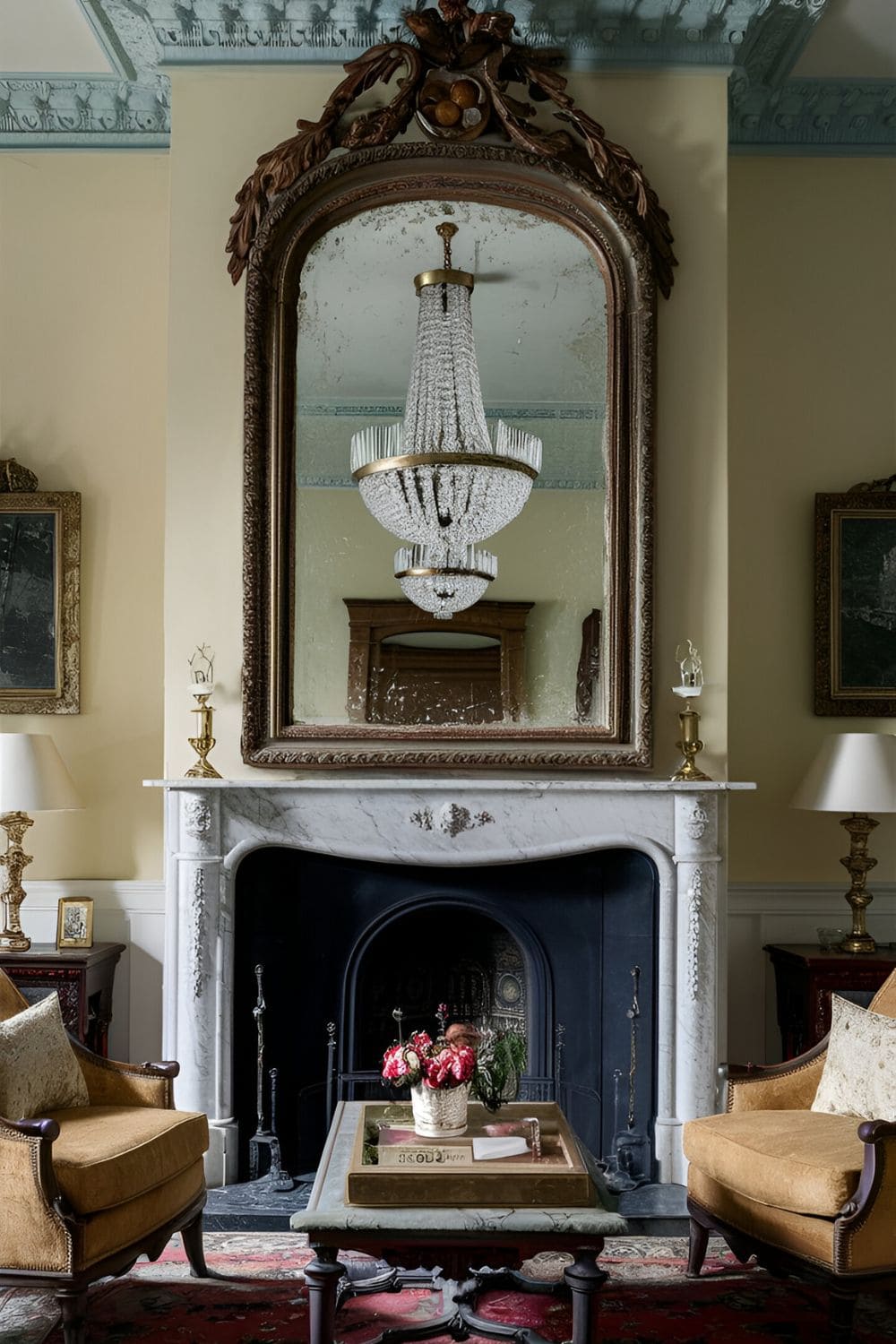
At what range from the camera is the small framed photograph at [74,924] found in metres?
4.58

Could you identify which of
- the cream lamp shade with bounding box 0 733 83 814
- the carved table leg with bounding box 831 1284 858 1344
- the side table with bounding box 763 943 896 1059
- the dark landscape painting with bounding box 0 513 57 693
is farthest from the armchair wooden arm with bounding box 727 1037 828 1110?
the dark landscape painting with bounding box 0 513 57 693

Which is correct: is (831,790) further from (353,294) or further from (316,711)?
(353,294)

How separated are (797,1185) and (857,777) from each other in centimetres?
167

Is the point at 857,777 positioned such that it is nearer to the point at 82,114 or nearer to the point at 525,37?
the point at 525,37

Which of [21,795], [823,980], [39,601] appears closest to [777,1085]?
[823,980]

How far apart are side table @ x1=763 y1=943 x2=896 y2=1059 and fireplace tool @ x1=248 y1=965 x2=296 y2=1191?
1.86m

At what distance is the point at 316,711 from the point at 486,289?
1622mm

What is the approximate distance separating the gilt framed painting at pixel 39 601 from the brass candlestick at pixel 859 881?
2.96m

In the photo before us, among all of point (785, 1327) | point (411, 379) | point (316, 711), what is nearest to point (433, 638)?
point (316, 711)

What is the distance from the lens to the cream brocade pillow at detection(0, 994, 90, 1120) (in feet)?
11.0

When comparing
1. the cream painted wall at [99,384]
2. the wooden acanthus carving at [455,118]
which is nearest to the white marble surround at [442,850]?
the cream painted wall at [99,384]

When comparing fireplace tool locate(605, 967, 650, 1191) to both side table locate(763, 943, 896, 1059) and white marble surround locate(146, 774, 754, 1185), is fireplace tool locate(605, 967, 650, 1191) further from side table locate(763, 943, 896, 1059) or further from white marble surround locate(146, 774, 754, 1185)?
side table locate(763, 943, 896, 1059)

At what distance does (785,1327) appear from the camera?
10.7 feet

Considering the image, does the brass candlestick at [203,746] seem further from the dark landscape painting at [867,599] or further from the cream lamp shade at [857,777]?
the dark landscape painting at [867,599]
